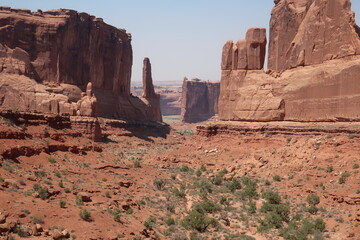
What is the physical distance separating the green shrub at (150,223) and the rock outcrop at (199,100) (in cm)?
12137

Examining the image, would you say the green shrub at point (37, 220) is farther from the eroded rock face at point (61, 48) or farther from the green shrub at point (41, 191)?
the eroded rock face at point (61, 48)

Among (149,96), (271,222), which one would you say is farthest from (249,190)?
(149,96)

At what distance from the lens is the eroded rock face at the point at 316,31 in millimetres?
39094

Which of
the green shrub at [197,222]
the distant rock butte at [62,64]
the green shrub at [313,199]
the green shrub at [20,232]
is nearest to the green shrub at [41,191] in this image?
the green shrub at [20,232]

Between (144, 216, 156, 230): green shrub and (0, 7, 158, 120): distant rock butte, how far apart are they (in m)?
40.6

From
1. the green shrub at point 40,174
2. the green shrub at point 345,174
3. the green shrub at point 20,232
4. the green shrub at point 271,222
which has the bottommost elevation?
the green shrub at point 271,222

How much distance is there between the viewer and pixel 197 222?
26.5m

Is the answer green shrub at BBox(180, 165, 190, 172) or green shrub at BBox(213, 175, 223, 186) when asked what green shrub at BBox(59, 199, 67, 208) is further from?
green shrub at BBox(180, 165, 190, 172)

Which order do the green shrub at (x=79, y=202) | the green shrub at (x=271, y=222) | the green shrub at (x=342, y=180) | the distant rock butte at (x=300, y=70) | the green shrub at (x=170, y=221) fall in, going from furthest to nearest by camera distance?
the distant rock butte at (x=300, y=70)
the green shrub at (x=342, y=180)
the green shrub at (x=271, y=222)
the green shrub at (x=170, y=221)
the green shrub at (x=79, y=202)

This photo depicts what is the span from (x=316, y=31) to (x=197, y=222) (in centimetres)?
2554

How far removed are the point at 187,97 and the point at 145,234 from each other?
4969 inches

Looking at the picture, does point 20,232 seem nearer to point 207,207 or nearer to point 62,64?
point 207,207

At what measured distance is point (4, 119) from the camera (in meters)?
28.7

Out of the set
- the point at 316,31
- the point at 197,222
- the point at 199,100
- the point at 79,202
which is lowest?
the point at 197,222
